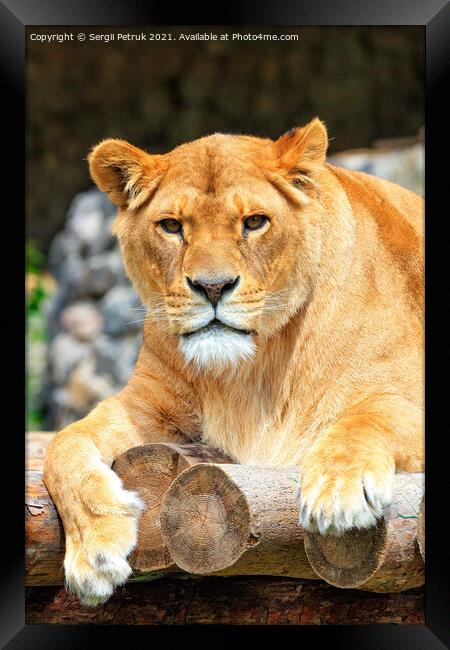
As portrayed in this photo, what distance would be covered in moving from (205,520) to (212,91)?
3743 mm

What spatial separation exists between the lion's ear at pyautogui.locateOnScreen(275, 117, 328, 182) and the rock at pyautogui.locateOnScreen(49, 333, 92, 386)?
13.9 feet

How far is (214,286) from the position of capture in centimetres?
270

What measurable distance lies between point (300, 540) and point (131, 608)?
0.56 meters

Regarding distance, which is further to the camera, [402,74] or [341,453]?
[402,74]

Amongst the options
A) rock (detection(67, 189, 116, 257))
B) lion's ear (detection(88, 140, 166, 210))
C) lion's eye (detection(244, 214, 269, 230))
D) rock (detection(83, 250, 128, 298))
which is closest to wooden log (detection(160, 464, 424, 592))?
lion's eye (detection(244, 214, 269, 230))

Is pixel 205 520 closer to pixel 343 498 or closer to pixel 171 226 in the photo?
pixel 343 498

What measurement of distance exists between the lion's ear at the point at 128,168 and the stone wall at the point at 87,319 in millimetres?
3655

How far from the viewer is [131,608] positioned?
8.84 ft

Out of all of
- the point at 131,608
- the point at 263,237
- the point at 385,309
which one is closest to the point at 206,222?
the point at 263,237

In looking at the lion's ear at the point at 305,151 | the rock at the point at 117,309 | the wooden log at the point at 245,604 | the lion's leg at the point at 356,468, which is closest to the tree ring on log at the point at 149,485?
the wooden log at the point at 245,604
